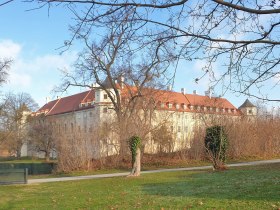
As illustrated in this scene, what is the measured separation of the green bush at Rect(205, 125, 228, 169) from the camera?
878 inches

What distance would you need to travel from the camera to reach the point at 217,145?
22984 mm

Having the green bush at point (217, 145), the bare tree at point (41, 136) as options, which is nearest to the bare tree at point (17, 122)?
the bare tree at point (41, 136)

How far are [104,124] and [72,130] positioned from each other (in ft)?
11.7

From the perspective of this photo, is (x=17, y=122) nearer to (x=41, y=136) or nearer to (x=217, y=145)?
(x=41, y=136)

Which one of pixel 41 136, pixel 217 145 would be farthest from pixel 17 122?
pixel 217 145

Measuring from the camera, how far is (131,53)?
14.5ft

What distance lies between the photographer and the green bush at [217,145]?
73.2ft

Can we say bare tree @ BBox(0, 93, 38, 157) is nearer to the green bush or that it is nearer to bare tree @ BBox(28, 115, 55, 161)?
bare tree @ BBox(28, 115, 55, 161)

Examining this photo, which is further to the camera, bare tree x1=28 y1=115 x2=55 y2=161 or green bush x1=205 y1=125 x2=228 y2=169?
bare tree x1=28 y1=115 x2=55 y2=161

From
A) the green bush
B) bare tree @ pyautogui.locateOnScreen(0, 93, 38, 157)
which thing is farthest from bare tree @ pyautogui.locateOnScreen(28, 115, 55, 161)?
the green bush

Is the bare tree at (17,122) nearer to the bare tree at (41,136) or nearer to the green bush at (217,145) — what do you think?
the bare tree at (41,136)

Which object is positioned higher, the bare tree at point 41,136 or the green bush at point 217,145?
the bare tree at point 41,136

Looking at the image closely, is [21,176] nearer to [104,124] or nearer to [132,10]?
[104,124]

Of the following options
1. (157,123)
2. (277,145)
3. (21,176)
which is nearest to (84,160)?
(21,176)
